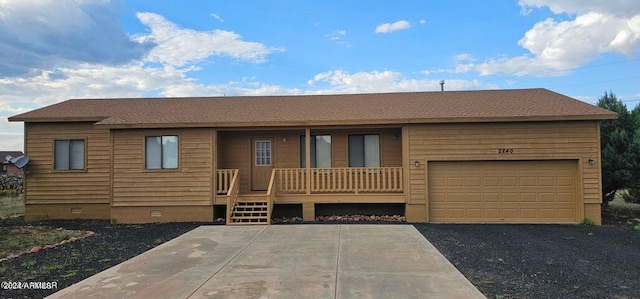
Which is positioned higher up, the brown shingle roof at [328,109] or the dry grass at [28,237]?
the brown shingle roof at [328,109]

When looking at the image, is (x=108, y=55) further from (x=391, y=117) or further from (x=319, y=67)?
(x=391, y=117)

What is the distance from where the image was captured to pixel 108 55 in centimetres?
1625

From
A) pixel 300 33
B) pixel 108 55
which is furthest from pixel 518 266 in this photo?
pixel 108 55

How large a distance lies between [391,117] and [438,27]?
7.46 metres

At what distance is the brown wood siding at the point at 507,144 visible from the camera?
9.96m

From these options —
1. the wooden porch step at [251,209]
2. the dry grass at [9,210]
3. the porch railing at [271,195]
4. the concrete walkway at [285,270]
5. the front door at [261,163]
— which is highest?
the front door at [261,163]

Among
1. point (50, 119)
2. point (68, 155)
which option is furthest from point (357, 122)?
point (50, 119)

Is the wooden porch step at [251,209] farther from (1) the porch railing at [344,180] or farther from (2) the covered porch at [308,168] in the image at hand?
(1) the porch railing at [344,180]

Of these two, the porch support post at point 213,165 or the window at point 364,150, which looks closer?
the porch support post at point 213,165

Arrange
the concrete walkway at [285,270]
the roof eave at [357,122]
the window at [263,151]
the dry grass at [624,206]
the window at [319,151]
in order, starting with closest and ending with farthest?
1. the concrete walkway at [285,270]
2. the roof eave at [357,122]
3. the window at [319,151]
4. the window at [263,151]
5. the dry grass at [624,206]

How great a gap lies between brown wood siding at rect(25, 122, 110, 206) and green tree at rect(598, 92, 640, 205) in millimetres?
15441

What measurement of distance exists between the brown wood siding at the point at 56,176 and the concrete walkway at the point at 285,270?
544 cm

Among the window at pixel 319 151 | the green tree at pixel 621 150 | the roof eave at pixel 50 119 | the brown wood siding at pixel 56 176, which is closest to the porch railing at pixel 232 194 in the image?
the window at pixel 319 151

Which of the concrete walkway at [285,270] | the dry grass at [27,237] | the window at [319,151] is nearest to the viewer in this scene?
the concrete walkway at [285,270]
